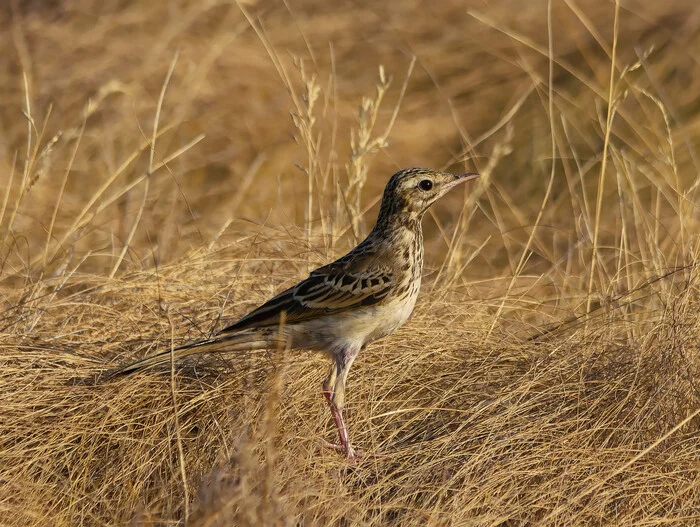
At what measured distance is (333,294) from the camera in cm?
470

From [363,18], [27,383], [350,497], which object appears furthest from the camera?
[363,18]

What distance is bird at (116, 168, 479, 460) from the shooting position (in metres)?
4.59

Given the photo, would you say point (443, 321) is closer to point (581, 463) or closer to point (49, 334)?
point (581, 463)

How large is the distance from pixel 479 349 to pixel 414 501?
1241mm

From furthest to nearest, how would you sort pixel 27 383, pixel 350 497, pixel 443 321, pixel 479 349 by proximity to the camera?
1. pixel 443 321
2. pixel 479 349
3. pixel 27 383
4. pixel 350 497

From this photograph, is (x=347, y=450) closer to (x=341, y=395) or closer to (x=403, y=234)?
(x=341, y=395)

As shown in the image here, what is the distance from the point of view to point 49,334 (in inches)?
205

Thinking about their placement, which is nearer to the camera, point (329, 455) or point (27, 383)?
point (329, 455)

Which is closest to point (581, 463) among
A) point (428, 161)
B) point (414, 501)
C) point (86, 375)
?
point (414, 501)

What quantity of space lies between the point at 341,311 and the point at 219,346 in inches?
21.3

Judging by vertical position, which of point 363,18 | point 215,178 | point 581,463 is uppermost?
point 581,463

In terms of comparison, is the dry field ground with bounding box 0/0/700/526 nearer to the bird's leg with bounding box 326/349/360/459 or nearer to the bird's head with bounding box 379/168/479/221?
the bird's leg with bounding box 326/349/360/459

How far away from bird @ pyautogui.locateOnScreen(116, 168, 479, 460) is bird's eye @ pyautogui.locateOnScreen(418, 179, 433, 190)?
0.02 metres

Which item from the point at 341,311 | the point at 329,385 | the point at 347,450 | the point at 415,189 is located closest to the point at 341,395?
the point at 329,385
